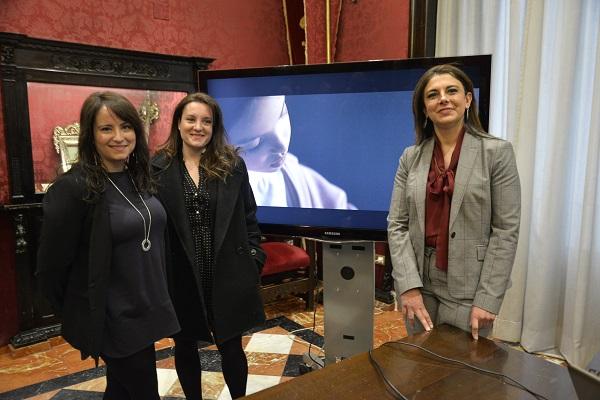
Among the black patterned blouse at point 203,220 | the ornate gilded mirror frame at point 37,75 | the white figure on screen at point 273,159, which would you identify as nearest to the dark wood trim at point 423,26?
the white figure on screen at point 273,159

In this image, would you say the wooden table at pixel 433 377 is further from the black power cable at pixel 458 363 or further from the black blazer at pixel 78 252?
the black blazer at pixel 78 252

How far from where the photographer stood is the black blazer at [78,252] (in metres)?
1.38

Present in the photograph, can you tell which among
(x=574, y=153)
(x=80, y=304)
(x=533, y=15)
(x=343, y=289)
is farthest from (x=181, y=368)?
(x=533, y=15)

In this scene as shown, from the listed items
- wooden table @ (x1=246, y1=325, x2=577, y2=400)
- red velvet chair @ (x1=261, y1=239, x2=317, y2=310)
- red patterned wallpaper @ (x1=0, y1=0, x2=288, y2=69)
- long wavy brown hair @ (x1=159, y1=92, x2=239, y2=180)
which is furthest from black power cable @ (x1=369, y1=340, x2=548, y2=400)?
red patterned wallpaper @ (x1=0, y1=0, x2=288, y2=69)

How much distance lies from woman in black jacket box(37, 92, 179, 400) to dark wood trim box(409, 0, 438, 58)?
213 cm

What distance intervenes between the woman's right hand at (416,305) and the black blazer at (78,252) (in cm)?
96

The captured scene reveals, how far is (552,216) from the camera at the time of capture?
2539 mm

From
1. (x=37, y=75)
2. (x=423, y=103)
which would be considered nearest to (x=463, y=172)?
(x=423, y=103)

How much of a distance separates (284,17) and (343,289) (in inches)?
106

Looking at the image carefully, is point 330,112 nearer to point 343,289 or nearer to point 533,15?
point 343,289

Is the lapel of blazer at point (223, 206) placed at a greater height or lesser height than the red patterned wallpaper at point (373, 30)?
lesser

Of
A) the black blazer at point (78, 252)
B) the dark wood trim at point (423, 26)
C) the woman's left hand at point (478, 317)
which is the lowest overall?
the woman's left hand at point (478, 317)

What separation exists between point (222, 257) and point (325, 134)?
0.70m

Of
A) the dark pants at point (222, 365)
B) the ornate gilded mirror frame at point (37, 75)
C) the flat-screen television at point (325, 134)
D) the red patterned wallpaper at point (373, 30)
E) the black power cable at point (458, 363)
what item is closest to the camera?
the black power cable at point (458, 363)
